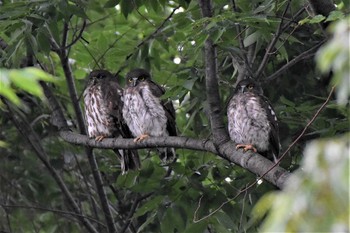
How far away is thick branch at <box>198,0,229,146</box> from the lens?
16.2 feet

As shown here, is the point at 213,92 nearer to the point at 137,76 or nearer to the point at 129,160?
the point at 137,76

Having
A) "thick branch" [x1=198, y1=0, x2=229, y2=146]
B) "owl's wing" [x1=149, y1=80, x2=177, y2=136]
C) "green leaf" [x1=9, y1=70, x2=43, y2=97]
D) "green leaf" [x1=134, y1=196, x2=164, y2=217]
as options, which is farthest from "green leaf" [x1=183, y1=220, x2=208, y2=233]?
"green leaf" [x1=9, y1=70, x2=43, y2=97]

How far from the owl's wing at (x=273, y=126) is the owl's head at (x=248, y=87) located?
0.11 metres

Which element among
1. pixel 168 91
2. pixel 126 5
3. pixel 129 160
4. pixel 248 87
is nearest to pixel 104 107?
pixel 129 160

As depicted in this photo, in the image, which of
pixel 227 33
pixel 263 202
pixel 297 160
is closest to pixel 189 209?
pixel 297 160

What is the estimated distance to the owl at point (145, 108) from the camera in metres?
7.30

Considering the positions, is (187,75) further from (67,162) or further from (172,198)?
(67,162)

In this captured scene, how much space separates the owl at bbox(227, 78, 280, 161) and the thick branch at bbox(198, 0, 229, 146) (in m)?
1.45

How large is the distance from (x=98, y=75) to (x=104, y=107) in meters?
0.32

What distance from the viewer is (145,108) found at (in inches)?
290

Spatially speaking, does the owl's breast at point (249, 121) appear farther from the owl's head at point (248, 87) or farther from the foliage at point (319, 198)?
the foliage at point (319, 198)

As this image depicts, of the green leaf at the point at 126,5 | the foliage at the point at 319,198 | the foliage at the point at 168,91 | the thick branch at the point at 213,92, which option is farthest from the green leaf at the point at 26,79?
the green leaf at the point at 126,5

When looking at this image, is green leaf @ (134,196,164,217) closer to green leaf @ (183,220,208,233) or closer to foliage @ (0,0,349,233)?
foliage @ (0,0,349,233)

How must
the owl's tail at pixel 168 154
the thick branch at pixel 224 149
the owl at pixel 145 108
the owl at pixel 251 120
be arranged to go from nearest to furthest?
the thick branch at pixel 224 149 < the owl at pixel 251 120 < the owl's tail at pixel 168 154 < the owl at pixel 145 108
